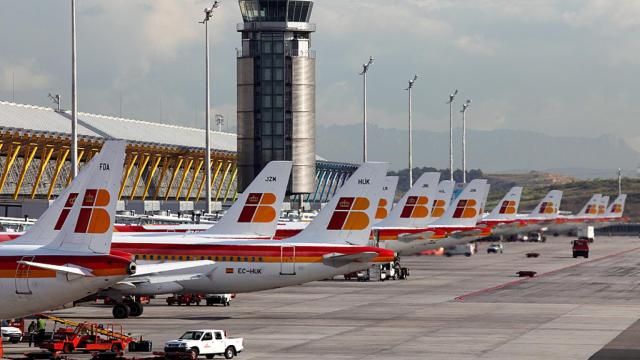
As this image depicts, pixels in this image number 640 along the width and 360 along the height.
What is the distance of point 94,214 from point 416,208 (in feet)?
223

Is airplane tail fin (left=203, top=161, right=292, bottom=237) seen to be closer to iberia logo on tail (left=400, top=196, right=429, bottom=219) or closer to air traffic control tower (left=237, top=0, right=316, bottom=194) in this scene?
iberia logo on tail (left=400, top=196, right=429, bottom=219)

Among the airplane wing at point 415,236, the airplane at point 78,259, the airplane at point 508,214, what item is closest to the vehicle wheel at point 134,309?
the airplane at point 78,259

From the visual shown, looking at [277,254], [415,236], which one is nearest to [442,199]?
[415,236]

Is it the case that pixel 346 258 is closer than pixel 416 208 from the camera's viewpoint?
Yes

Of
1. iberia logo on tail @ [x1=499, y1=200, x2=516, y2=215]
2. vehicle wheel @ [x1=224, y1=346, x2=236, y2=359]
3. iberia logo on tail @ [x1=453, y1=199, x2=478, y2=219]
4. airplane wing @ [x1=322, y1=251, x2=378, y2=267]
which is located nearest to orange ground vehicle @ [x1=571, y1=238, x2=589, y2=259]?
iberia logo on tail @ [x1=453, y1=199, x2=478, y2=219]

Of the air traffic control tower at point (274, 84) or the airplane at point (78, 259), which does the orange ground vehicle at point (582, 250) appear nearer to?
the air traffic control tower at point (274, 84)

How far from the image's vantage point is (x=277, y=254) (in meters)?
70.0

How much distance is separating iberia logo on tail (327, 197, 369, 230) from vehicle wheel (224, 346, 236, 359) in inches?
849

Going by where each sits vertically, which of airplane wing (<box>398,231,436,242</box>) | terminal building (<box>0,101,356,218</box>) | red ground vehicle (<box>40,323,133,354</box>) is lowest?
red ground vehicle (<box>40,323,133,354</box>)

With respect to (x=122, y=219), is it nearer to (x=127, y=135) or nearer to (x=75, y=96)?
(x=75, y=96)

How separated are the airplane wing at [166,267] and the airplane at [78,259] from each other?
18.8m

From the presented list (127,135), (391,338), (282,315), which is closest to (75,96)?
(282,315)

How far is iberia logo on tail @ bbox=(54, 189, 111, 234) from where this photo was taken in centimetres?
4606

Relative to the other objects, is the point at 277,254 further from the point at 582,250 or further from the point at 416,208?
the point at 582,250
